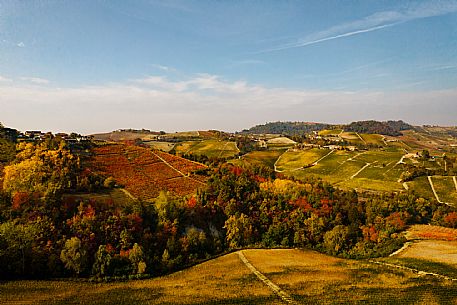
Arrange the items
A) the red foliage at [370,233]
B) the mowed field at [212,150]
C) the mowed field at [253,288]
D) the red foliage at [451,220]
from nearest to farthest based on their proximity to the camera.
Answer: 1. the mowed field at [253,288]
2. the red foliage at [370,233]
3. the red foliage at [451,220]
4. the mowed field at [212,150]

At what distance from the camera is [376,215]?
77.6 m

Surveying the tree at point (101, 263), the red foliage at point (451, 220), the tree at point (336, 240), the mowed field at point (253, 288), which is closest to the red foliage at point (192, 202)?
the mowed field at point (253, 288)

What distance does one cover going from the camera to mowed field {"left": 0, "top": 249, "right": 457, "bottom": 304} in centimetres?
3347

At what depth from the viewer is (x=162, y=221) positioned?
188ft

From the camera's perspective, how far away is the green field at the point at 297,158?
157 m

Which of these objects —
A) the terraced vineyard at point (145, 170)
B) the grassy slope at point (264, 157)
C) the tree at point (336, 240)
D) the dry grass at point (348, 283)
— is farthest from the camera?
the grassy slope at point (264, 157)

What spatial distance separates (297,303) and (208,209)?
3568cm

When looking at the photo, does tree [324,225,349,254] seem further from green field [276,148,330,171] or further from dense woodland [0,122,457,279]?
green field [276,148,330,171]

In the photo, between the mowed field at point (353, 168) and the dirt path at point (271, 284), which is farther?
the mowed field at point (353, 168)

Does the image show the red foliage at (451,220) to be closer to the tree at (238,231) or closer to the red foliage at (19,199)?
the tree at (238,231)

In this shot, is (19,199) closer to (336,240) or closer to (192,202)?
(192,202)

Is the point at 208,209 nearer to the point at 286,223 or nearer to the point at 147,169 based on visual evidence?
the point at 286,223

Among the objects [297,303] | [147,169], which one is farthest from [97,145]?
[297,303]

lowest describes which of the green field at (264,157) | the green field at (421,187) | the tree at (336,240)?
the tree at (336,240)
